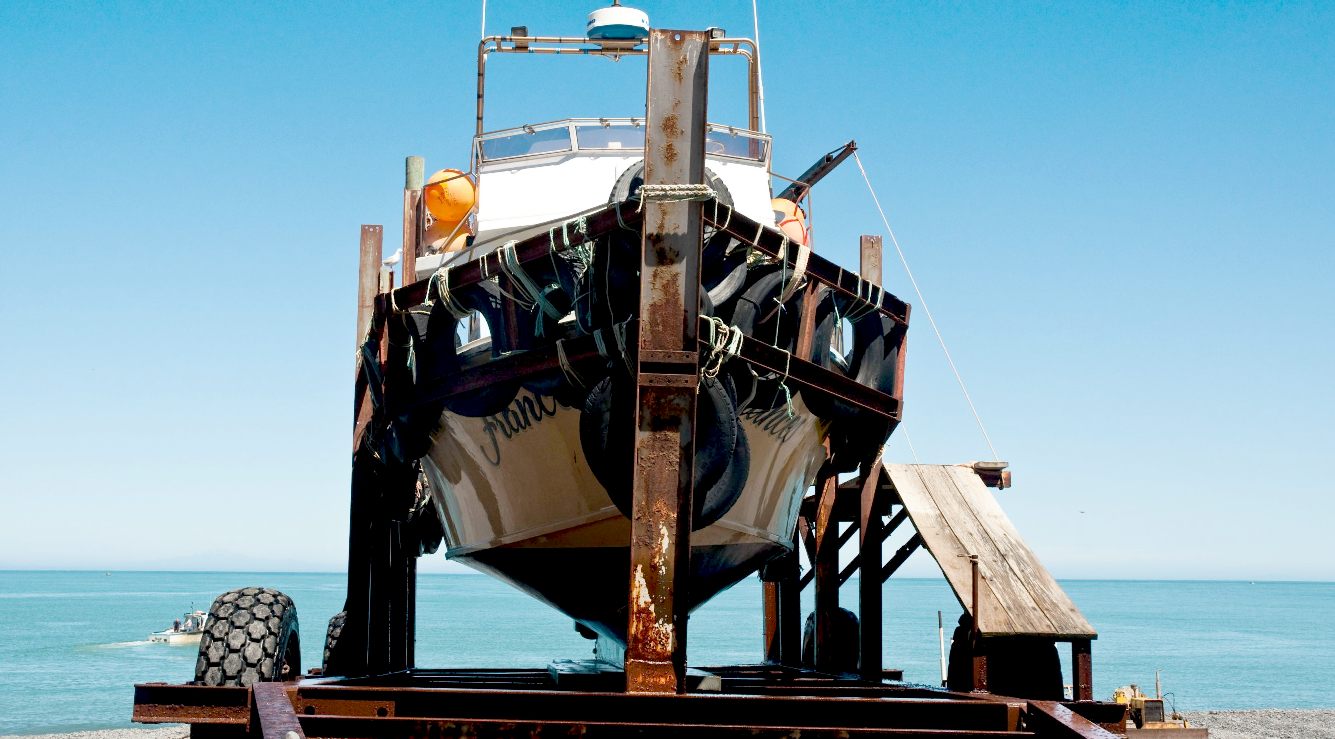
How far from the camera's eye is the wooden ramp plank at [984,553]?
30.6ft

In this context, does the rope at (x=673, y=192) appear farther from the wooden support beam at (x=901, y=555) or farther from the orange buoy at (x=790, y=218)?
the wooden support beam at (x=901, y=555)

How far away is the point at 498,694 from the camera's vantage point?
6.56 meters

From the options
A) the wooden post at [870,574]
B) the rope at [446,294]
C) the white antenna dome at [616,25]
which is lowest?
the wooden post at [870,574]

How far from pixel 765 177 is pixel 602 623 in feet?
13.1

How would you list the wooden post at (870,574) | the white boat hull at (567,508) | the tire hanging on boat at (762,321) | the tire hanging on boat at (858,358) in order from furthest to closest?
1. the wooden post at (870,574)
2. the tire hanging on boat at (858,358)
3. the white boat hull at (567,508)
4. the tire hanging on boat at (762,321)

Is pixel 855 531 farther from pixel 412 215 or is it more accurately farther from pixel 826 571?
pixel 412 215

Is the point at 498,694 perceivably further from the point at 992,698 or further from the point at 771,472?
the point at 771,472

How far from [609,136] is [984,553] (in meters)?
4.34

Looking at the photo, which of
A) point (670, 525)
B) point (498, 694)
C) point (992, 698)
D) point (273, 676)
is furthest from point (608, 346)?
point (273, 676)

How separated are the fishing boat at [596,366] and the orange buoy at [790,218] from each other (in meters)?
0.02

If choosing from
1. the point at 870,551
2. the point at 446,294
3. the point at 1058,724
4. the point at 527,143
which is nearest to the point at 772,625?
the point at 870,551

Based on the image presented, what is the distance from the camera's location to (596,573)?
8.97 meters

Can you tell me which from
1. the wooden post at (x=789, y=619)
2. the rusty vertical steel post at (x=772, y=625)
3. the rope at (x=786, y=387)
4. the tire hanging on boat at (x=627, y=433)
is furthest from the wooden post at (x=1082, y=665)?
the rusty vertical steel post at (x=772, y=625)

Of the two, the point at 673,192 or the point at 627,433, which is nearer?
the point at 673,192
